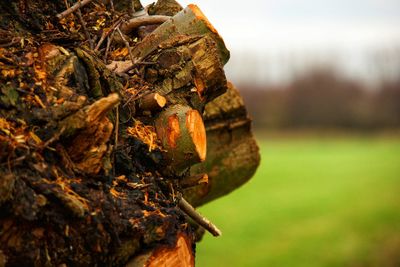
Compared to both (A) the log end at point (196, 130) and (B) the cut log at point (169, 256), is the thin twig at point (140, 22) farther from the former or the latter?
(B) the cut log at point (169, 256)

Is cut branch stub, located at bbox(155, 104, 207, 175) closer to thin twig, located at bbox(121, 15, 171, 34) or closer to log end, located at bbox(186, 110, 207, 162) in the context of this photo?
log end, located at bbox(186, 110, 207, 162)

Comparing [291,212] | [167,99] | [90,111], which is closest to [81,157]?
[90,111]

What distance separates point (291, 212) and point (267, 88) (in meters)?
53.2

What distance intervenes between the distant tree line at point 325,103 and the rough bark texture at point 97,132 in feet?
185

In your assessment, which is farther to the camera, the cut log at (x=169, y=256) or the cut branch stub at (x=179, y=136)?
the cut branch stub at (x=179, y=136)

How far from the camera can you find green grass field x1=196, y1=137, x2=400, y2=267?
1460 cm

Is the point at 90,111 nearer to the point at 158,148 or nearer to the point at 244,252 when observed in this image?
the point at 158,148

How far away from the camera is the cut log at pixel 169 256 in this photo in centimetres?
270

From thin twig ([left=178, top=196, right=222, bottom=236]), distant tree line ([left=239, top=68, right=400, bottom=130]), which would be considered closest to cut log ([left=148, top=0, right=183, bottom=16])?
thin twig ([left=178, top=196, right=222, bottom=236])

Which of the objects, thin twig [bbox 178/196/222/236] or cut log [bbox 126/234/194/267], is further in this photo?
thin twig [bbox 178/196/222/236]

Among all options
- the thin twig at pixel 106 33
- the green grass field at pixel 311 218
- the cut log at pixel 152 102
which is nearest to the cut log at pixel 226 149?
the thin twig at pixel 106 33

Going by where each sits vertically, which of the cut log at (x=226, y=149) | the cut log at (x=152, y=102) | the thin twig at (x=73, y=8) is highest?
the thin twig at (x=73, y=8)

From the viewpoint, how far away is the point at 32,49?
2.74 metres

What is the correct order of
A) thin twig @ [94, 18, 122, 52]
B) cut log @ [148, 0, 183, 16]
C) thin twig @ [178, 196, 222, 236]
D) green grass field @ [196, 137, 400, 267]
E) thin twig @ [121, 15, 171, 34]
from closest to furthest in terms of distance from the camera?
thin twig @ [94, 18, 122, 52], thin twig @ [178, 196, 222, 236], thin twig @ [121, 15, 171, 34], cut log @ [148, 0, 183, 16], green grass field @ [196, 137, 400, 267]
